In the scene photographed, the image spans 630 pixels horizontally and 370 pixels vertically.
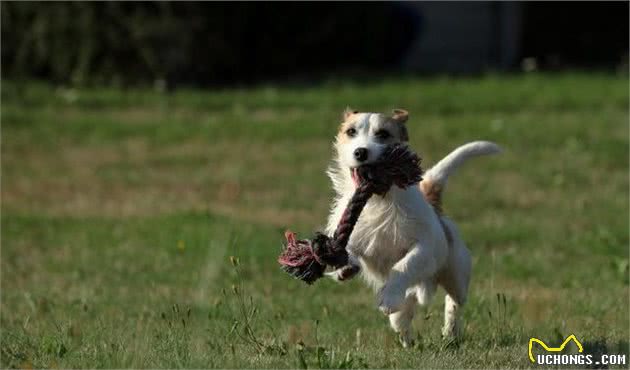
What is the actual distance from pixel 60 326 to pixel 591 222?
278 inches

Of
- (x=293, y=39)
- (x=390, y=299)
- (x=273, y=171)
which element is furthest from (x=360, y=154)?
(x=293, y=39)

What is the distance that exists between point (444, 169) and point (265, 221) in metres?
5.76

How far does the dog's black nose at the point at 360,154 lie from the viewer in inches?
259

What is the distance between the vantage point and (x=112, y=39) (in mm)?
22156

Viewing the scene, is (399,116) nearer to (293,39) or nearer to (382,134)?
(382,134)

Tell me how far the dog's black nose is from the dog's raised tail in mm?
1123

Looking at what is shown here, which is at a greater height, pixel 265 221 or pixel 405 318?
pixel 405 318

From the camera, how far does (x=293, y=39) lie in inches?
960

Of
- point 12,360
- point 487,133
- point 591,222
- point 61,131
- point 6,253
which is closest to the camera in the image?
point 12,360

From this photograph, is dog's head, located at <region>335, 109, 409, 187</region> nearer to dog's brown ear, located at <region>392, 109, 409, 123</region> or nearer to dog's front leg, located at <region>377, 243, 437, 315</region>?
dog's brown ear, located at <region>392, 109, 409, 123</region>

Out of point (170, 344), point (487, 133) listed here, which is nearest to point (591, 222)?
point (487, 133)

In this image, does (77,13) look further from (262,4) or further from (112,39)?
(262,4)

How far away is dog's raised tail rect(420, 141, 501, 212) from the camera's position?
25.2 ft

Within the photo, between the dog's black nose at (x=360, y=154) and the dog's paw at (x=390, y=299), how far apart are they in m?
0.64
